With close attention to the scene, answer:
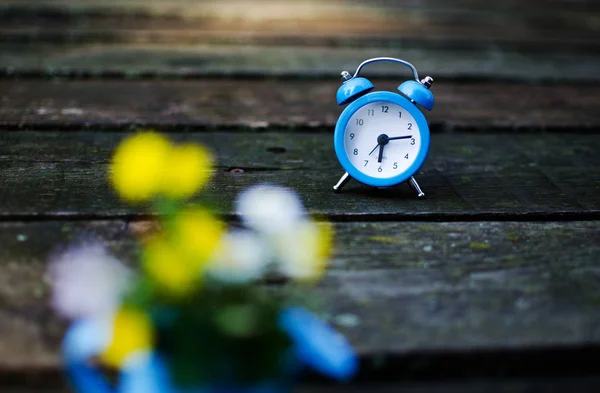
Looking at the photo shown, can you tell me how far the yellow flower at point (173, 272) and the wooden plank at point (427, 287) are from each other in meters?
0.13

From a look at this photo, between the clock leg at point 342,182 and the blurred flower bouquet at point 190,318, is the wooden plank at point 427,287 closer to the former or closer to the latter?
the blurred flower bouquet at point 190,318

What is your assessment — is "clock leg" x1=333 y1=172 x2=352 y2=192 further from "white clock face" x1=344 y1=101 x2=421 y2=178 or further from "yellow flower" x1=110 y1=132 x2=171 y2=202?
"yellow flower" x1=110 y1=132 x2=171 y2=202

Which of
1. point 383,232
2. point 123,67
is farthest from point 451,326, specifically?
point 123,67

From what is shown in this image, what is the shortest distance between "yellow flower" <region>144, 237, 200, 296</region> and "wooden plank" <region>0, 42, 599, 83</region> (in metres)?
1.41

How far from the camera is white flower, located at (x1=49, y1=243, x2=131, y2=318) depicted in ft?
3.17

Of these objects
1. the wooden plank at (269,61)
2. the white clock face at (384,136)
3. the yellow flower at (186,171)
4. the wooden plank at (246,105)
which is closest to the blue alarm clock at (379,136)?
the white clock face at (384,136)

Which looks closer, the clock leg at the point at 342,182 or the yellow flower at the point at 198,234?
the yellow flower at the point at 198,234

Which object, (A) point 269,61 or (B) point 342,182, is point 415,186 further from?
(A) point 269,61

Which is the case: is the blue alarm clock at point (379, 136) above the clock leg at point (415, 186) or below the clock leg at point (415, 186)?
above

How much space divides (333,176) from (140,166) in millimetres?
446

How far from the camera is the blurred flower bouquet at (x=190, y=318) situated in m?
0.83

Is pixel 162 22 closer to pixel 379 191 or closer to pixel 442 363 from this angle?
pixel 379 191

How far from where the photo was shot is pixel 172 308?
860 mm

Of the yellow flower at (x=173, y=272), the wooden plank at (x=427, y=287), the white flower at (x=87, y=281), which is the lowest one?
the wooden plank at (x=427, y=287)
